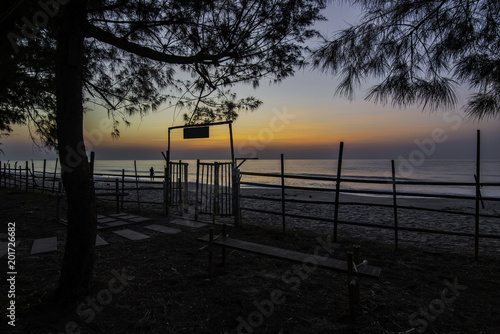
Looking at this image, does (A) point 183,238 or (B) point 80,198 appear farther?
(A) point 183,238

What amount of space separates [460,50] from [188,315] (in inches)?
140

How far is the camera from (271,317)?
92.1 inches

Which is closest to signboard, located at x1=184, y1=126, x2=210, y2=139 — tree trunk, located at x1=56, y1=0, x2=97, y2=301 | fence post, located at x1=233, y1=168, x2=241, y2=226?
fence post, located at x1=233, y1=168, x2=241, y2=226

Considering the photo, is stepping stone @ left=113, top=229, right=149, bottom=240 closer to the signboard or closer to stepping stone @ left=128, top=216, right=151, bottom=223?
stepping stone @ left=128, top=216, right=151, bottom=223

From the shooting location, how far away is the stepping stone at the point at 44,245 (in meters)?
4.00

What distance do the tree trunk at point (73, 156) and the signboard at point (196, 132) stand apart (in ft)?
9.77

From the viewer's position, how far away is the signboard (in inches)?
211

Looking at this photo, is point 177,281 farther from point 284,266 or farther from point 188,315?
point 284,266

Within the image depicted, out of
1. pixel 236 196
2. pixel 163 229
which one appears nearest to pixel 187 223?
pixel 163 229

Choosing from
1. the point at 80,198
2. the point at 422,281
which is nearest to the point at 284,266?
the point at 422,281

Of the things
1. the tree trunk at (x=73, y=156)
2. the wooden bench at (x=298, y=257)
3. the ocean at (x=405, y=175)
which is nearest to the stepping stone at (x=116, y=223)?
the ocean at (x=405, y=175)

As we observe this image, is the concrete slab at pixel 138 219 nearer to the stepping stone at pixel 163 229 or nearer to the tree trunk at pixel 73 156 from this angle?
the stepping stone at pixel 163 229

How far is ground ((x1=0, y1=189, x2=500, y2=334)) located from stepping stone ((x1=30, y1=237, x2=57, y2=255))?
143 mm

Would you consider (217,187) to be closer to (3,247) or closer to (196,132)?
(196,132)
